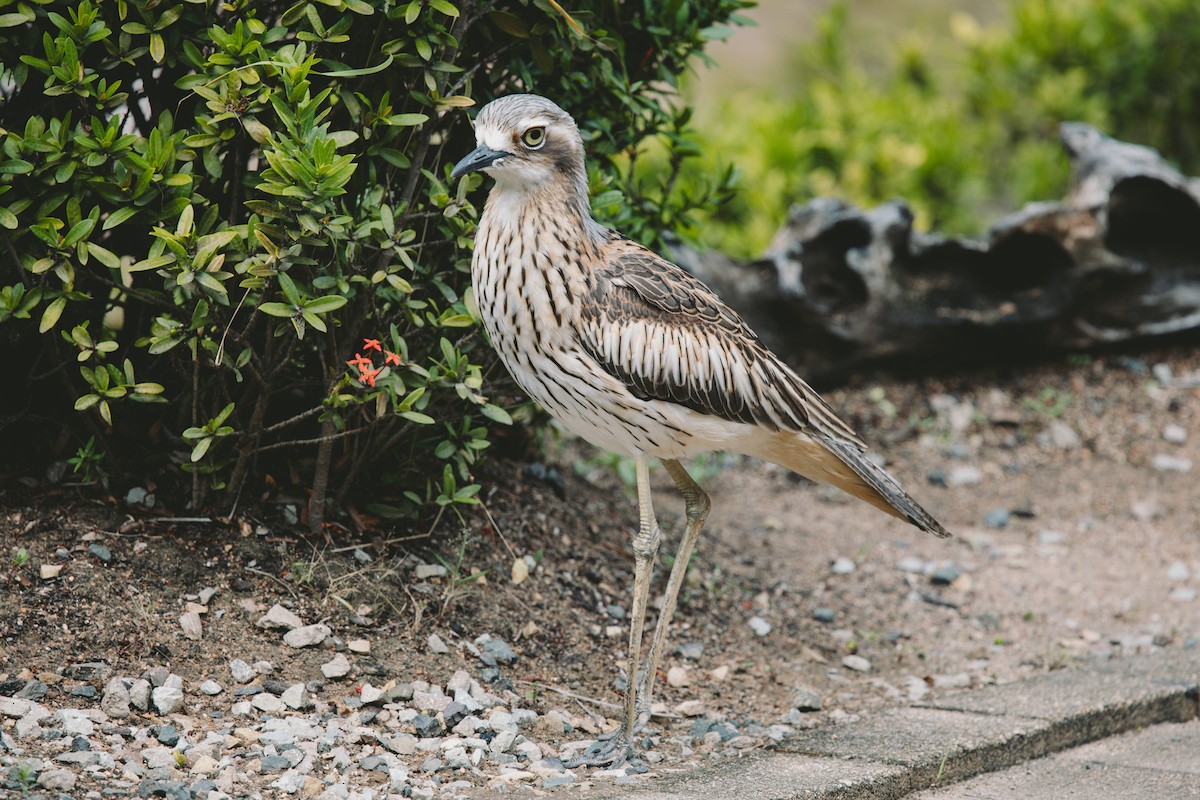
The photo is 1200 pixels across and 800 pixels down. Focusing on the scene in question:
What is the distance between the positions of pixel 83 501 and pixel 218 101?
1.46 meters

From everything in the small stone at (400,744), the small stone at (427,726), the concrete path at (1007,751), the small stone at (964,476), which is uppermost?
the small stone at (964,476)

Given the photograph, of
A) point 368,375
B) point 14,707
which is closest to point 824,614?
point 368,375

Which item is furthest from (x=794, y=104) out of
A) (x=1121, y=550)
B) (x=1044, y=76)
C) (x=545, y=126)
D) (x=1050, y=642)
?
(x=545, y=126)

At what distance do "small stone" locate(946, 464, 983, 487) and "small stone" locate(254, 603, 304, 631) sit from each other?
3672 mm

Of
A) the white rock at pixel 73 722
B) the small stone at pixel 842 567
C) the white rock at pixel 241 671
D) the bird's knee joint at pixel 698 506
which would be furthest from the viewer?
the small stone at pixel 842 567

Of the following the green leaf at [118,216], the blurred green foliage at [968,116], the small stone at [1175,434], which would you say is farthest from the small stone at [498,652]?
the blurred green foliage at [968,116]

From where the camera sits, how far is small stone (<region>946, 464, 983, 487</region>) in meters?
6.44

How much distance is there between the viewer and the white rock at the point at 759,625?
4.88 m

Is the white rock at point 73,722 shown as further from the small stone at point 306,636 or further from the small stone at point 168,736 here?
the small stone at point 306,636

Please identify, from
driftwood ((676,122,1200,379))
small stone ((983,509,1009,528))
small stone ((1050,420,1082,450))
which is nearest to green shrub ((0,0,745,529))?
driftwood ((676,122,1200,379))

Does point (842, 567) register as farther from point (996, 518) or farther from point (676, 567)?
point (676, 567)

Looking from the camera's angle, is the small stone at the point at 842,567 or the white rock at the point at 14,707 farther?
the small stone at the point at 842,567

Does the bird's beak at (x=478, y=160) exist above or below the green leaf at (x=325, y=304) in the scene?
above

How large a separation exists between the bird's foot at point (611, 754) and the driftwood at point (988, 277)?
10.3 feet
